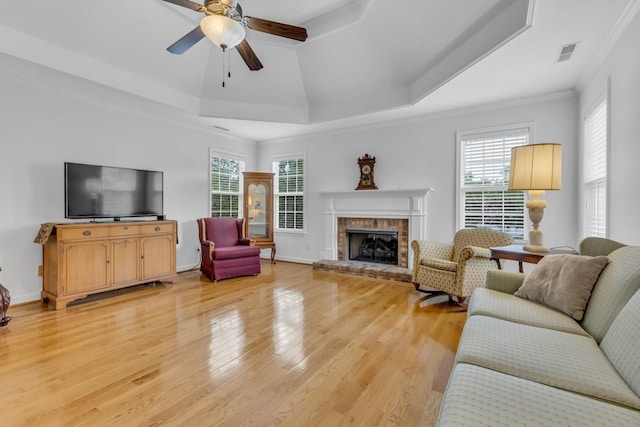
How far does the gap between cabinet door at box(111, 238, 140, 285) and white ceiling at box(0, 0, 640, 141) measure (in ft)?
6.56

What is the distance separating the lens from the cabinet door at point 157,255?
4.14 m

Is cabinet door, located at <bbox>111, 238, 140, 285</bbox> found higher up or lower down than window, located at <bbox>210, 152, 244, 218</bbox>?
lower down

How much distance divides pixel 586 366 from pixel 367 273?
367 cm

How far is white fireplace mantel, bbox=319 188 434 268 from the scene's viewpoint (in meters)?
4.84

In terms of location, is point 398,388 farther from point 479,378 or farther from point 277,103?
point 277,103

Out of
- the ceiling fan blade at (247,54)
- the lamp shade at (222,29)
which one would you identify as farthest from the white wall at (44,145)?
the lamp shade at (222,29)

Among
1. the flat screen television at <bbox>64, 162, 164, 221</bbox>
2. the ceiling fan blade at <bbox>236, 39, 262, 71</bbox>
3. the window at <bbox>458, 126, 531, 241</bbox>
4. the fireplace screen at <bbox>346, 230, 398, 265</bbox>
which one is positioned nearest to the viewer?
the ceiling fan blade at <bbox>236, 39, 262, 71</bbox>

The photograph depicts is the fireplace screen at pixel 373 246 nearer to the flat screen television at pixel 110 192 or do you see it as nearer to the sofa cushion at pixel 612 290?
the flat screen television at pixel 110 192

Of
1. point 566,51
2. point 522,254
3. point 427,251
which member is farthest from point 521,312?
point 566,51

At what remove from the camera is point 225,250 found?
4.70 meters

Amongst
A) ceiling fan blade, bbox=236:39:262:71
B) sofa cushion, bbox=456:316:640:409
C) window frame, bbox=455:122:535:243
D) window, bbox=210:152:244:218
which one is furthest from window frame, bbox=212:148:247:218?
sofa cushion, bbox=456:316:640:409

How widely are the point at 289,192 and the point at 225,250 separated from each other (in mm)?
2148

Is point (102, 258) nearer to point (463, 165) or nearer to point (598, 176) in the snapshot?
point (463, 165)

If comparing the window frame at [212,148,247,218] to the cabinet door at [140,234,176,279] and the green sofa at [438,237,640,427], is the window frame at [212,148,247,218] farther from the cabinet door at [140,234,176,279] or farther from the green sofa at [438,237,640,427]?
the green sofa at [438,237,640,427]
